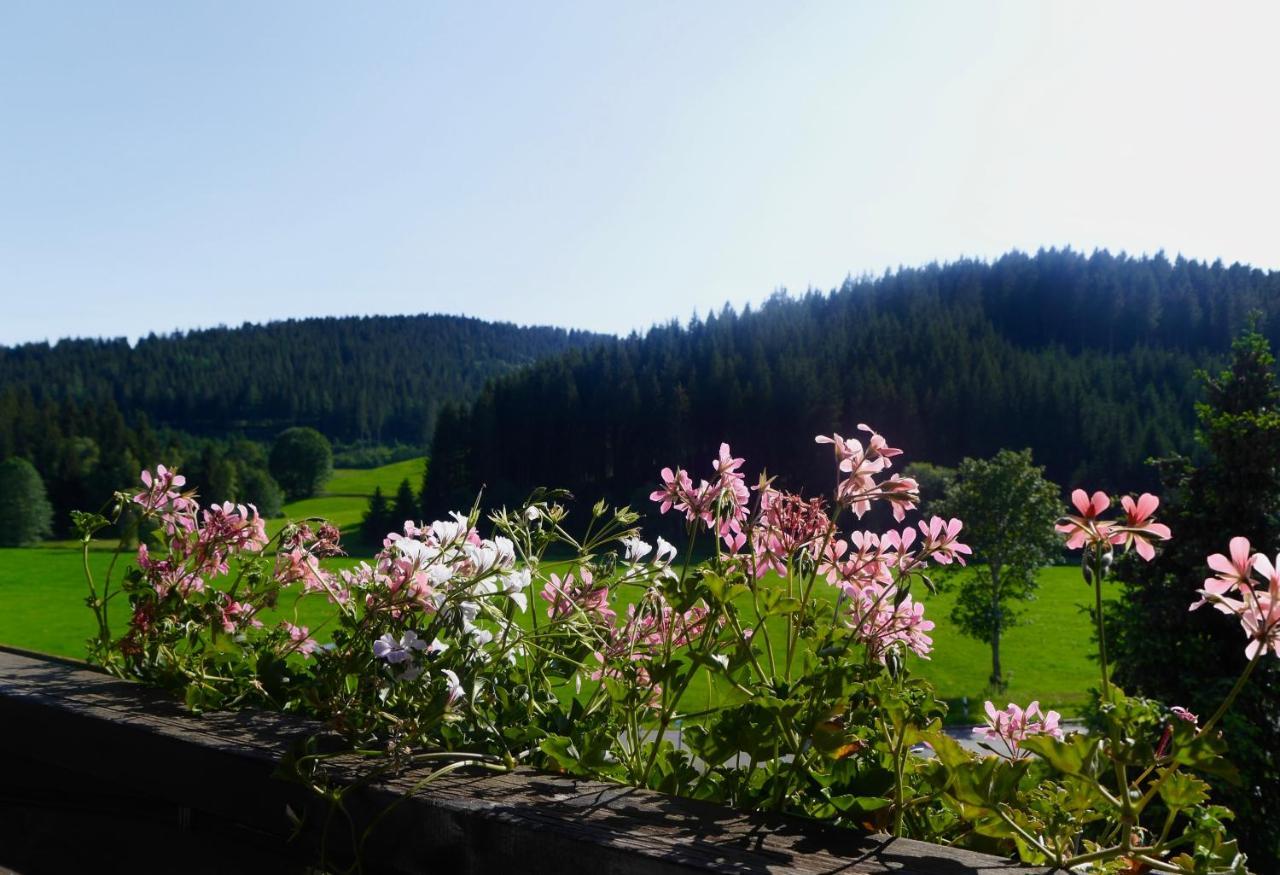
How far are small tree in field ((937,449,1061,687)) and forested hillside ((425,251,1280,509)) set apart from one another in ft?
96.3

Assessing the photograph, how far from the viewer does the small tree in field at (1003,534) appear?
28.2m

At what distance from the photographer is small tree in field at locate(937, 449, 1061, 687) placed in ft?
92.5

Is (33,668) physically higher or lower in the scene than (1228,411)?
lower

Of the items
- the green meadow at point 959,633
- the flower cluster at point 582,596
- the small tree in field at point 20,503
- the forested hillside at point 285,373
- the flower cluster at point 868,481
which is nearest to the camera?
the flower cluster at point 868,481

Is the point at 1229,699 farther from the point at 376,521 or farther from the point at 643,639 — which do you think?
the point at 376,521

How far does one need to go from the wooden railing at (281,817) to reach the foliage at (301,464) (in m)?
100

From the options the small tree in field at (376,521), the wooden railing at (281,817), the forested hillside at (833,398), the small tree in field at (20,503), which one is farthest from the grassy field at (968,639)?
the wooden railing at (281,817)

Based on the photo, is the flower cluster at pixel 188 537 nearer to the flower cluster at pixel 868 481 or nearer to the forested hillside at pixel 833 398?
A: the flower cluster at pixel 868 481

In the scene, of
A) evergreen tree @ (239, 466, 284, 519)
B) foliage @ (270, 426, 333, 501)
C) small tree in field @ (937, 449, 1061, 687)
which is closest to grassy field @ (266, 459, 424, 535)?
foliage @ (270, 426, 333, 501)

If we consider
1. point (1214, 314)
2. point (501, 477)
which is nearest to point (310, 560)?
point (501, 477)

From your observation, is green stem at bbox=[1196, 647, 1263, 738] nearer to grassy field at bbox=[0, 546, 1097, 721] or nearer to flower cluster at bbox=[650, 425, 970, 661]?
flower cluster at bbox=[650, 425, 970, 661]

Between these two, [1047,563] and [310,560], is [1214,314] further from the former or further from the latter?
[310,560]

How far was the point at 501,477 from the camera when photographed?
7588 centimetres

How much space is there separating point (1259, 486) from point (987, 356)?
72.3 m
